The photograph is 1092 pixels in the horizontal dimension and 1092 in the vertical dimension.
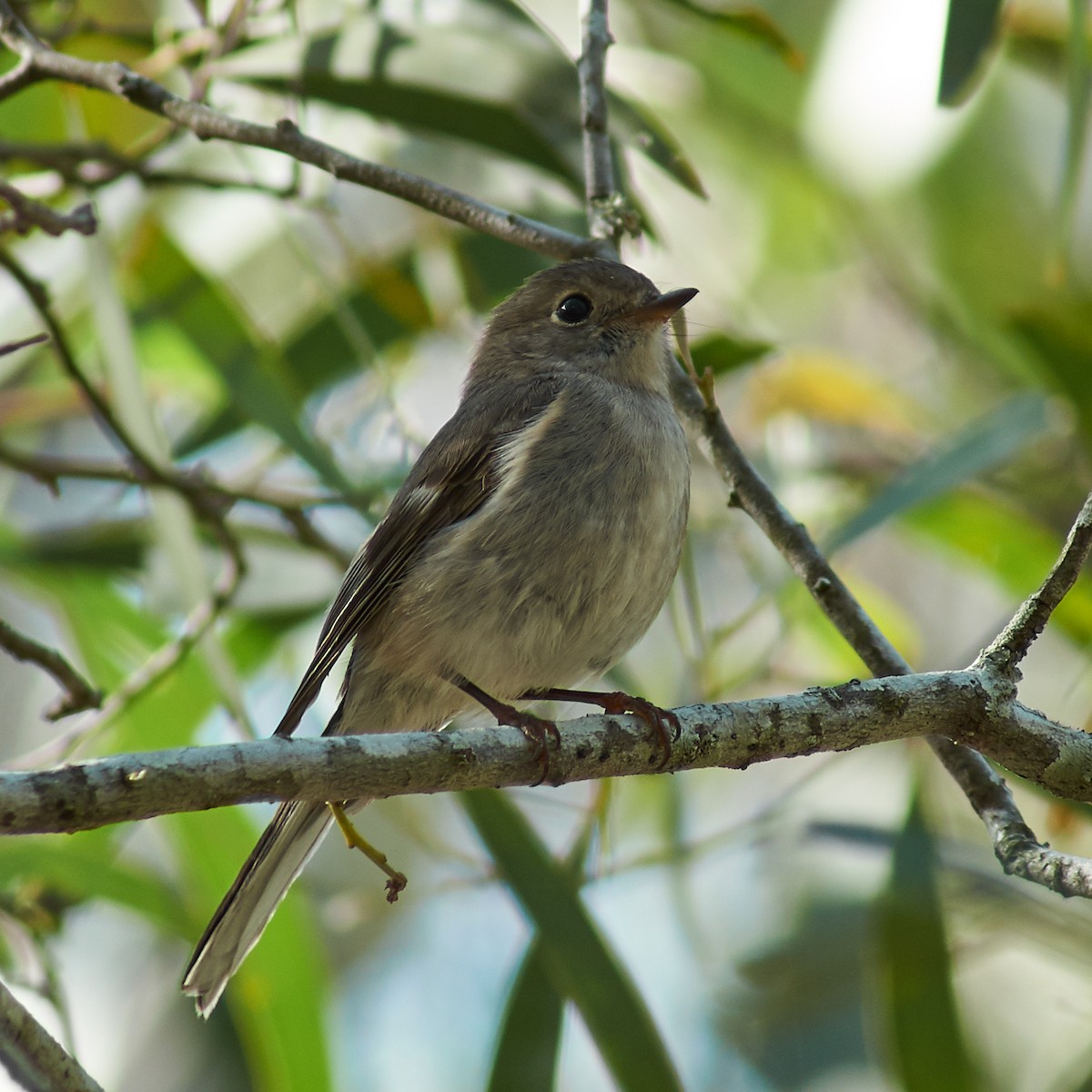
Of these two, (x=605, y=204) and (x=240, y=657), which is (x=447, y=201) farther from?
(x=240, y=657)

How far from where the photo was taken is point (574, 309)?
11.2 feet

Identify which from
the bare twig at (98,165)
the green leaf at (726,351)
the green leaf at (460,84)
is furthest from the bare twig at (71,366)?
the green leaf at (726,351)

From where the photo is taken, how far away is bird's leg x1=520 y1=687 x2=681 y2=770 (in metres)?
2.12

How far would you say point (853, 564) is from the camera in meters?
6.41

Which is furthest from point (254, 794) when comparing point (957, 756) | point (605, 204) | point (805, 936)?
point (805, 936)

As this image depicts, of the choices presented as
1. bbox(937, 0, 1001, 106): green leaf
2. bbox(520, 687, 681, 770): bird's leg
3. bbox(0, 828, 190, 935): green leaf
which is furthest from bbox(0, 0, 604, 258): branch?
bbox(0, 828, 190, 935): green leaf

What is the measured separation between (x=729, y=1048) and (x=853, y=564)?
2312 mm

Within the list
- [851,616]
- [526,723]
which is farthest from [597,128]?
[526,723]

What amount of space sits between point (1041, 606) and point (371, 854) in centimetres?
116

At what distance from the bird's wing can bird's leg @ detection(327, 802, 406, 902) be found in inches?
17.3

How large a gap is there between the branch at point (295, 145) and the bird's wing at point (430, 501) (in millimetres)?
517

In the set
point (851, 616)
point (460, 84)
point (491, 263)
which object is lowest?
point (851, 616)

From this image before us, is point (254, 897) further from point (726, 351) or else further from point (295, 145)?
point (726, 351)

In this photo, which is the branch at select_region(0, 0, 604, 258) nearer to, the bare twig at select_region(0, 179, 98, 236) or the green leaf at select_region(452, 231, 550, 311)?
the bare twig at select_region(0, 179, 98, 236)
